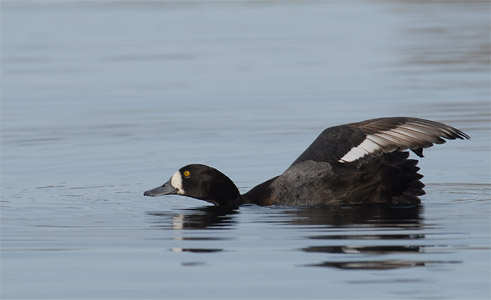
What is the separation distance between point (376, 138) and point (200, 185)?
1.87 metres

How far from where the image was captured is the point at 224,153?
14.2 metres

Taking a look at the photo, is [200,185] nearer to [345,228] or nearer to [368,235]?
[345,228]

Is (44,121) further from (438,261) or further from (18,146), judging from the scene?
(438,261)

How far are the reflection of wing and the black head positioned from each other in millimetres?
800

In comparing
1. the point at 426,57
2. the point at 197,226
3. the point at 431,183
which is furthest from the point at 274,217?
the point at 426,57

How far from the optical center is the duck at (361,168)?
419 inches

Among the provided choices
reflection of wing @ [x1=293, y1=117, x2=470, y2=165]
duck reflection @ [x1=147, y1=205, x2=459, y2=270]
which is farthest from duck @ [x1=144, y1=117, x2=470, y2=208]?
duck reflection @ [x1=147, y1=205, x2=459, y2=270]

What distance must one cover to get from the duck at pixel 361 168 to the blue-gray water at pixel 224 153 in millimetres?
258

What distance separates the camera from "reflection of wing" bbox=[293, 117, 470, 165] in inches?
415

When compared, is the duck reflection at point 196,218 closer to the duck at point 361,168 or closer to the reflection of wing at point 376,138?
the duck at point 361,168

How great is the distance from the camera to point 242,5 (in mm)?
42281

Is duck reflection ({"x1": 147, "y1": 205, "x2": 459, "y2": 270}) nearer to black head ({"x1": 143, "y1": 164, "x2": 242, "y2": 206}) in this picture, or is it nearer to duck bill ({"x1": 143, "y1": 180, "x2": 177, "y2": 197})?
black head ({"x1": 143, "y1": 164, "x2": 242, "y2": 206})

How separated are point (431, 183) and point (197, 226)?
319 centimetres

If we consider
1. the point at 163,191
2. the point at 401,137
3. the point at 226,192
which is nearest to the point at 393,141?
the point at 401,137
